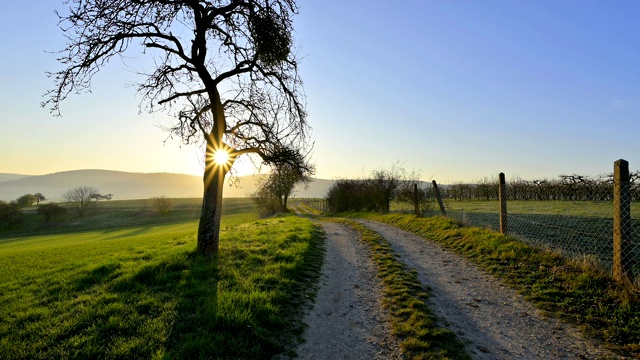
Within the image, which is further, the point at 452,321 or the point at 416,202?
the point at 416,202

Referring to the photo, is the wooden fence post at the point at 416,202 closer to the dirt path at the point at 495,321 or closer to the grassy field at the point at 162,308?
the dirt path at the point at 495,321

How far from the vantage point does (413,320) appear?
5.14 metres

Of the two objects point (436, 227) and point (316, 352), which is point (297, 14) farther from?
point (436, 227)

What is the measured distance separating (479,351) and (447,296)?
222 centimetres

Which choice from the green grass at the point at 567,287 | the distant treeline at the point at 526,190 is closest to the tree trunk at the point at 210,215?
the green grass at the point at 567,287

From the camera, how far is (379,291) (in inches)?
269

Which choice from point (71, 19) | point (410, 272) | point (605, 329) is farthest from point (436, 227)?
point (71, 19)

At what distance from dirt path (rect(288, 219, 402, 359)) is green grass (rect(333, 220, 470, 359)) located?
0.19 meters

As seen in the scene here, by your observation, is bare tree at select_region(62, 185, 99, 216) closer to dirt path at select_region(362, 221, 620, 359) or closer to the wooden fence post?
the wooden fence post

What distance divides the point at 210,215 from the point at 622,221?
10083mm

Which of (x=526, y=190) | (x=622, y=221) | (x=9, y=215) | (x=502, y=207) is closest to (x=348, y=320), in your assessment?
(x=622, y=221)

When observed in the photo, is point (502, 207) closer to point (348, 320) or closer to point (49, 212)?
point (348, 320)

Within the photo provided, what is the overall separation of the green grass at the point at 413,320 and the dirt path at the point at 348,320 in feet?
0.64

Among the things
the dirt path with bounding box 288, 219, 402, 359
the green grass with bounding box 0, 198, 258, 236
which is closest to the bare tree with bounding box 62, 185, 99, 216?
the green grass with bounding box 0, 198, 258, 236
